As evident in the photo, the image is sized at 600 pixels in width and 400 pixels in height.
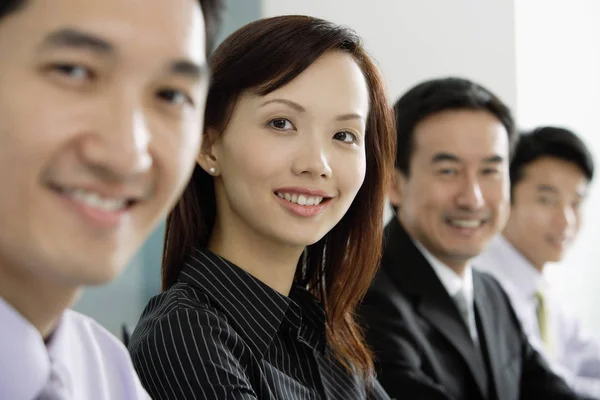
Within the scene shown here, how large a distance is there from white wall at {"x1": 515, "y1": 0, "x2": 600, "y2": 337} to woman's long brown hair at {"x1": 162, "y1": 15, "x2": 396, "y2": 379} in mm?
2658

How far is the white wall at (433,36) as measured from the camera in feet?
11.4

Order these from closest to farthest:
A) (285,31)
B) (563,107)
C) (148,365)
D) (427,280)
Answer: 1. (148,365)
2. (285,31)
3. (427,280)
4. (563,107)

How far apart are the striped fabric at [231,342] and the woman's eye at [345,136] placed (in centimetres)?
27

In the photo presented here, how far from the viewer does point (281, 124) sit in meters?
1.26

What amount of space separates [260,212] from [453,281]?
107cm

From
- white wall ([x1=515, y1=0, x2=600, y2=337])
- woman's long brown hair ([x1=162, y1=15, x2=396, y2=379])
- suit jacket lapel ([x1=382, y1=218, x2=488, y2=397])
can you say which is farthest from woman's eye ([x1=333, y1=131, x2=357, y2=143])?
white wall ([x1=515, y1=0, x2=600, y2=337])

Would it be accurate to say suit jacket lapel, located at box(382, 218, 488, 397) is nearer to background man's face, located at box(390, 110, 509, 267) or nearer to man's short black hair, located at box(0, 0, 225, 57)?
background man's face, located at box(390, 110, 509, 267)

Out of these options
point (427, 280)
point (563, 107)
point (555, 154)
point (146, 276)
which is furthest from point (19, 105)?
point (563, 107)

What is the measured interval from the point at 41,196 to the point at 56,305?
0.58 ft

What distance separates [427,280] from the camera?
2096 mm

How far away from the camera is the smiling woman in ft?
3.84

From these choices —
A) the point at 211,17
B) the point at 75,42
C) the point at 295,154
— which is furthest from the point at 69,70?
the point at 295,154

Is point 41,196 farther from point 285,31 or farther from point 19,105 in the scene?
point 285,31

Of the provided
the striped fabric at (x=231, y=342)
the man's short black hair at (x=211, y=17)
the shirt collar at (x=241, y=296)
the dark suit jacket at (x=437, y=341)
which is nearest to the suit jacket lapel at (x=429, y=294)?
the dark suit jacket at (x=437, y=341)
